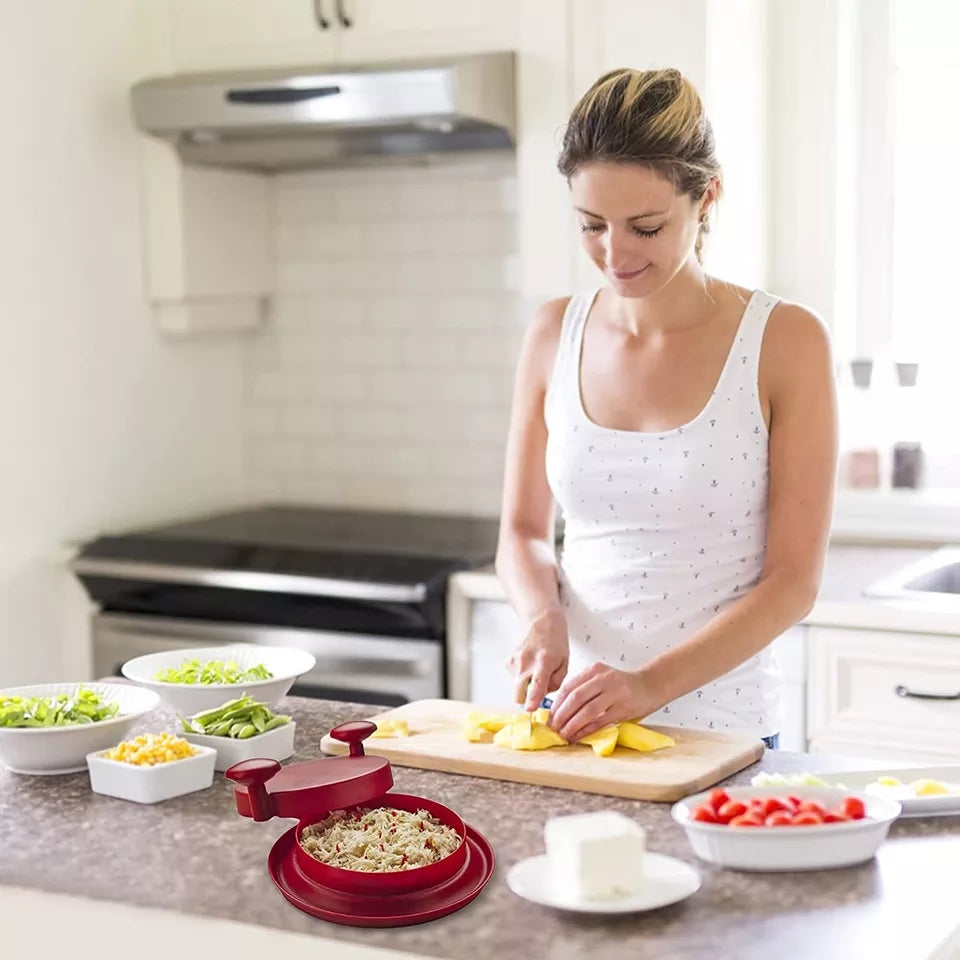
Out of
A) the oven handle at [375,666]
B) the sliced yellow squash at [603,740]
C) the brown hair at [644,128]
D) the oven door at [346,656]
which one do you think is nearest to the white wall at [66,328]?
the oven door at [346,656]

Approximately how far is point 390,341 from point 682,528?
182 centimetres

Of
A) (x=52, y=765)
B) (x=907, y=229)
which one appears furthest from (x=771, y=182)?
(x=52, y=765)

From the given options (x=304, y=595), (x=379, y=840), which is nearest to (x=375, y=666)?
(x=304, y=595)

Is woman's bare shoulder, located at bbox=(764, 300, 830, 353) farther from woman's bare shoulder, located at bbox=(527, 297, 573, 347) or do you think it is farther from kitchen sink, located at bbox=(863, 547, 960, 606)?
kitchen sink, located at bbox=(863, 547, 960, 606)

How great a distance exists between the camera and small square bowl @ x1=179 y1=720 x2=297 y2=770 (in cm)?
183

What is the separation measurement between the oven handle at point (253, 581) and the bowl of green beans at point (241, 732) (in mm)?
1082

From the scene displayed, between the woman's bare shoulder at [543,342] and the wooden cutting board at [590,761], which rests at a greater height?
the woman's bare shoulder at [543,342]

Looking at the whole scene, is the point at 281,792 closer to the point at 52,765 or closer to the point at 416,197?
the point at 52,765

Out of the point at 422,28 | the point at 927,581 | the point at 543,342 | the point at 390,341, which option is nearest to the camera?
the point at 543,342

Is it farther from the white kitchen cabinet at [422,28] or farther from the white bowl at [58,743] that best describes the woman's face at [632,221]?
the white kitchen cabinet at [422,28]

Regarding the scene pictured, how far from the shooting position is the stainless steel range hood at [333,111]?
3115mm

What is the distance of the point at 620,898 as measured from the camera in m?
1.39

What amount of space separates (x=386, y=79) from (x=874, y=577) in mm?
1367

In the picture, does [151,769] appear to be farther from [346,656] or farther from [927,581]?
[927,581]
